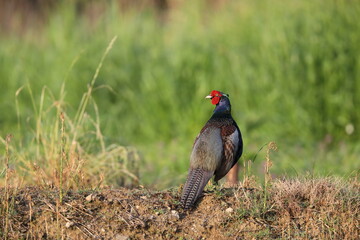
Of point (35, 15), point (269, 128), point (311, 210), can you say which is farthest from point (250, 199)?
point (35, 15)

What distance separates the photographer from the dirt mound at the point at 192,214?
14.8 ft

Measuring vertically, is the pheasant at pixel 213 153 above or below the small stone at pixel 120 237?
above

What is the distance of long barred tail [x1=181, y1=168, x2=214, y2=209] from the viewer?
472cm

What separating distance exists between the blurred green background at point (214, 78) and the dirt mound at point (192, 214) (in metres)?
3.08

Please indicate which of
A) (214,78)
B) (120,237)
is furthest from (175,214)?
(214,78)

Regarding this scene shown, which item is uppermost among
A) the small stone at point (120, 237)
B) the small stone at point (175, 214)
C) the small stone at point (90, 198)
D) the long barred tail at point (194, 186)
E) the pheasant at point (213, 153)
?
the pheasant at point (213, 153)

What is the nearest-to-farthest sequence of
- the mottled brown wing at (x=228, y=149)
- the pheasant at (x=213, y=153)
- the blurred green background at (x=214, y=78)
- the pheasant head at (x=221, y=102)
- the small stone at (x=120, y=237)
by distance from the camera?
the small stone at (x=120, y=237)
the pheasant at (x=213, y=153)
the mottled brown wing at (x=228, y=149)
the pheasant head at (x=221, y=102)
the blurred green background at (x=214, y=78)

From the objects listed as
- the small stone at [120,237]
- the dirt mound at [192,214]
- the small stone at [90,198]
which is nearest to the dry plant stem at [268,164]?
the dirt mound at [192,214]

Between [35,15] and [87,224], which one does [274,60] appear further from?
[35,15]

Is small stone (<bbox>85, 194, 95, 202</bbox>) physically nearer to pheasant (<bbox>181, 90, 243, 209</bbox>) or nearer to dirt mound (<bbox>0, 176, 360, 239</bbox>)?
dirt mound (<bbox>0, 176, 360, 239</bbox>)

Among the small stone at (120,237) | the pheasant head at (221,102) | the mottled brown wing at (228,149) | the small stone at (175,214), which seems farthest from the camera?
the pheasant head at (221,102)

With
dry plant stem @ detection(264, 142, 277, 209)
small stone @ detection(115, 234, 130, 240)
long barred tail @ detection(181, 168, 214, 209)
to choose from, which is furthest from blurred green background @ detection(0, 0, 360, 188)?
small stone @ detection(115, 234, 130, 240)

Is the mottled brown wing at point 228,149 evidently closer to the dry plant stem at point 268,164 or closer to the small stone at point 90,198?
the dry plant stem at point 268,164

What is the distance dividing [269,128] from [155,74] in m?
2.03
